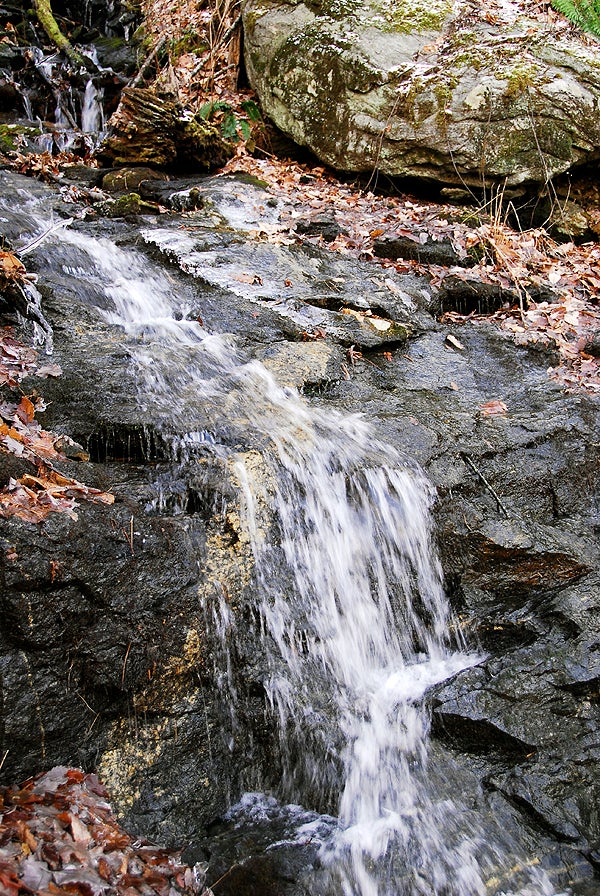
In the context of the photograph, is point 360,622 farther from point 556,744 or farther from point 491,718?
point 556,744

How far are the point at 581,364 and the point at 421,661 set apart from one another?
3516mm

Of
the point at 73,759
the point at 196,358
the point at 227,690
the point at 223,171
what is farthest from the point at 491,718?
the point at 223,171

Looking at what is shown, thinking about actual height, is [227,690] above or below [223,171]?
below

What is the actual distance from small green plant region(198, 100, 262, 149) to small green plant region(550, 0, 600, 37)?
4747mm

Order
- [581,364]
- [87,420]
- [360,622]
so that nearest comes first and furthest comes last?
[360,622], [87,420], [581,364]

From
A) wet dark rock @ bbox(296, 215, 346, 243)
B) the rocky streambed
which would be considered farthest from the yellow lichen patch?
wet dark rock @ bbox(296, 215, 346, 243)

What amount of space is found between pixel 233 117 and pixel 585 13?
205 inches

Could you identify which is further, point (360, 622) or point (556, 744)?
point (360, 622)

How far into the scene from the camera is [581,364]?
5.94 m

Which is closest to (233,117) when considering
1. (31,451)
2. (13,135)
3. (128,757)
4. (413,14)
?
(413,14)

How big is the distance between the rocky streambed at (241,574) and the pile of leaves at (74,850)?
3.7 inches

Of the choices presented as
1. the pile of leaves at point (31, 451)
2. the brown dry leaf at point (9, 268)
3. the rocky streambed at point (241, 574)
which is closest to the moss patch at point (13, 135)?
the rocky streambed at point (241, 574)

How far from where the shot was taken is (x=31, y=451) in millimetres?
3605

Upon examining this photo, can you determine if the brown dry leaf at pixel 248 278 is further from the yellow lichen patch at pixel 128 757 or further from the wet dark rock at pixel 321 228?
the yellow lichen patch at pixel 128 757
